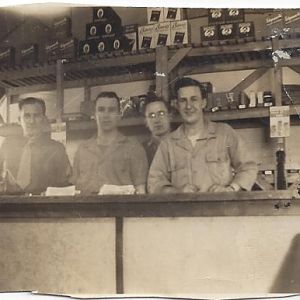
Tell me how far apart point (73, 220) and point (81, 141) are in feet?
0.37

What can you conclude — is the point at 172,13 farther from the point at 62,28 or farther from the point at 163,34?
the point at 62,28

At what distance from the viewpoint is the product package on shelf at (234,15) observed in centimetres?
66

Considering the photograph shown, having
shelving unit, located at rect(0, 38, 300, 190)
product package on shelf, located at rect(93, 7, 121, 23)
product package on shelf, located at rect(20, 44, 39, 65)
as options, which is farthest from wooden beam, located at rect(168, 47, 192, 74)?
product package on shelf, located at rect(20, 44, 39, 65)

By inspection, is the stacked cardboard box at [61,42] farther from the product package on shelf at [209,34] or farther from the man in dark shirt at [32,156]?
the product package on shelf at [209,34]

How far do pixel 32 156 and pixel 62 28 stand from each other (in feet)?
0.63

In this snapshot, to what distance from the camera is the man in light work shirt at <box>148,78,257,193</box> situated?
0.64 metres

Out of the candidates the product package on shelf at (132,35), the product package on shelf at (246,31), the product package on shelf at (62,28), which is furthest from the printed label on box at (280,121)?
the product package on shelf at (62,28)

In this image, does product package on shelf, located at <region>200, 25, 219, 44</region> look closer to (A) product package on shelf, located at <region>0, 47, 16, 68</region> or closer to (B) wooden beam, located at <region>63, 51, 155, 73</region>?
(B) wooden beam, located at <region>63, 51, 155, 73</region>

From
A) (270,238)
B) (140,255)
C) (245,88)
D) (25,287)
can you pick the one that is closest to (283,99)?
(245,88)

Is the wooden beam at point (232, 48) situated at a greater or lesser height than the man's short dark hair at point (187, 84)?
greater

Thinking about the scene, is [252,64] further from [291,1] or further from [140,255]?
[140,255]

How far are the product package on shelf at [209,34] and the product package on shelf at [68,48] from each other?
0.61 feet

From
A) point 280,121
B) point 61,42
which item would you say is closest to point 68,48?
point 61,42

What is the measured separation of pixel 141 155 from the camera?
67 centimetres
